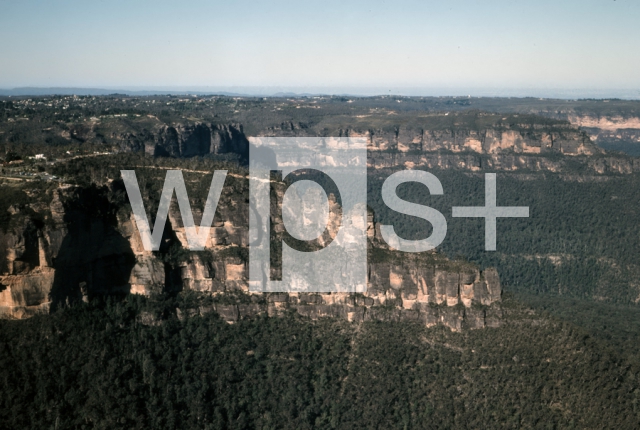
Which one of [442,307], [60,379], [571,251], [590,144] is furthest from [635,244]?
[60,379]

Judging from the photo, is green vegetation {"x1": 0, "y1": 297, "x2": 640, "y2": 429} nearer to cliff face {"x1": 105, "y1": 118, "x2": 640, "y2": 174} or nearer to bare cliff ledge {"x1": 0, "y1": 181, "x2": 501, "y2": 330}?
bare cliff ledge {"x1": 0, "y1": 181, "x2": 501, "y2": 330}

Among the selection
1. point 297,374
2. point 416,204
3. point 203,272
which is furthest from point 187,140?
point 297,374

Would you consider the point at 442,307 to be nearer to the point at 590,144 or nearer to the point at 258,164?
the point at 258,164

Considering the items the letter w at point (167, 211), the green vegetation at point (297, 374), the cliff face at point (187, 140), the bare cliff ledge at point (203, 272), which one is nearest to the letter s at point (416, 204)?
the bare cliff ledge at point (203, 272)

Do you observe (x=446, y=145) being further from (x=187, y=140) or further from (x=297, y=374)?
(x=297, y=374)

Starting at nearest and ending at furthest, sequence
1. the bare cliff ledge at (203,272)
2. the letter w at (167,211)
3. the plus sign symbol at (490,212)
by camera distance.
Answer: the bare cliff ledge at (203,272) < the letter w at (167,211) < the plus sign symbol at (490,212)

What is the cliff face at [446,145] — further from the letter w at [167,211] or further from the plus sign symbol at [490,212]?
the letter w at [167,211]
